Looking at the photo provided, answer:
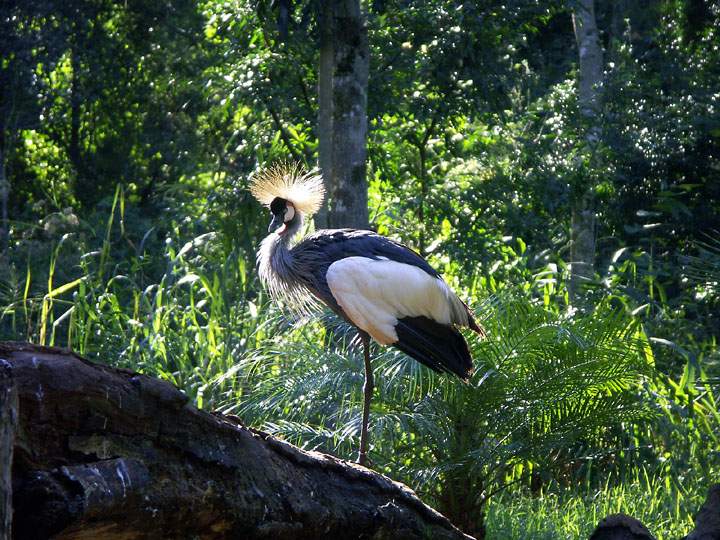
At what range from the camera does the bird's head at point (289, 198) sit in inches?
262

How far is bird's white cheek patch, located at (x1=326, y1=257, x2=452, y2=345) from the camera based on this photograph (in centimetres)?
564

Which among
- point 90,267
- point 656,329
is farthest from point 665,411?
point 90,267

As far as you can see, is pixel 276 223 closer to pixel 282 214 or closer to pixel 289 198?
pixel 282 214

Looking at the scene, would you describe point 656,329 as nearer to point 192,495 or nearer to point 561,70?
point 192,495

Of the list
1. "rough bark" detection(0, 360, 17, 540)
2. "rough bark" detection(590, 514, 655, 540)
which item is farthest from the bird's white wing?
"rough bark" detection(0, 360, 17, 540)

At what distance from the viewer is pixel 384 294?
18.7 ft

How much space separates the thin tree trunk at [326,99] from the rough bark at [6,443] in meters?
5.40

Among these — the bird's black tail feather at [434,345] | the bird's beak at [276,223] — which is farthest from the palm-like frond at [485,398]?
the bird's beak at [276,223]

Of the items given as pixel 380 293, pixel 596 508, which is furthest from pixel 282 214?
pixel 596 508

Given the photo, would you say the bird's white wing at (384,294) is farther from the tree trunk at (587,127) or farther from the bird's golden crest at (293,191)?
Result: the tree trunk at (587,127)

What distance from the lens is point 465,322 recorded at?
19.6ft

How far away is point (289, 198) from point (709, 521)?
3.34m

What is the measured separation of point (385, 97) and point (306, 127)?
811 millimetres

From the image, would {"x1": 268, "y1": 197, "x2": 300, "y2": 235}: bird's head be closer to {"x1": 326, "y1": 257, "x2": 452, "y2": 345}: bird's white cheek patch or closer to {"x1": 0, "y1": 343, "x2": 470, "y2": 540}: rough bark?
{"x1": 326, "y1": 257, "x2": 452, "y2": 345}: bird's white cheek patch
